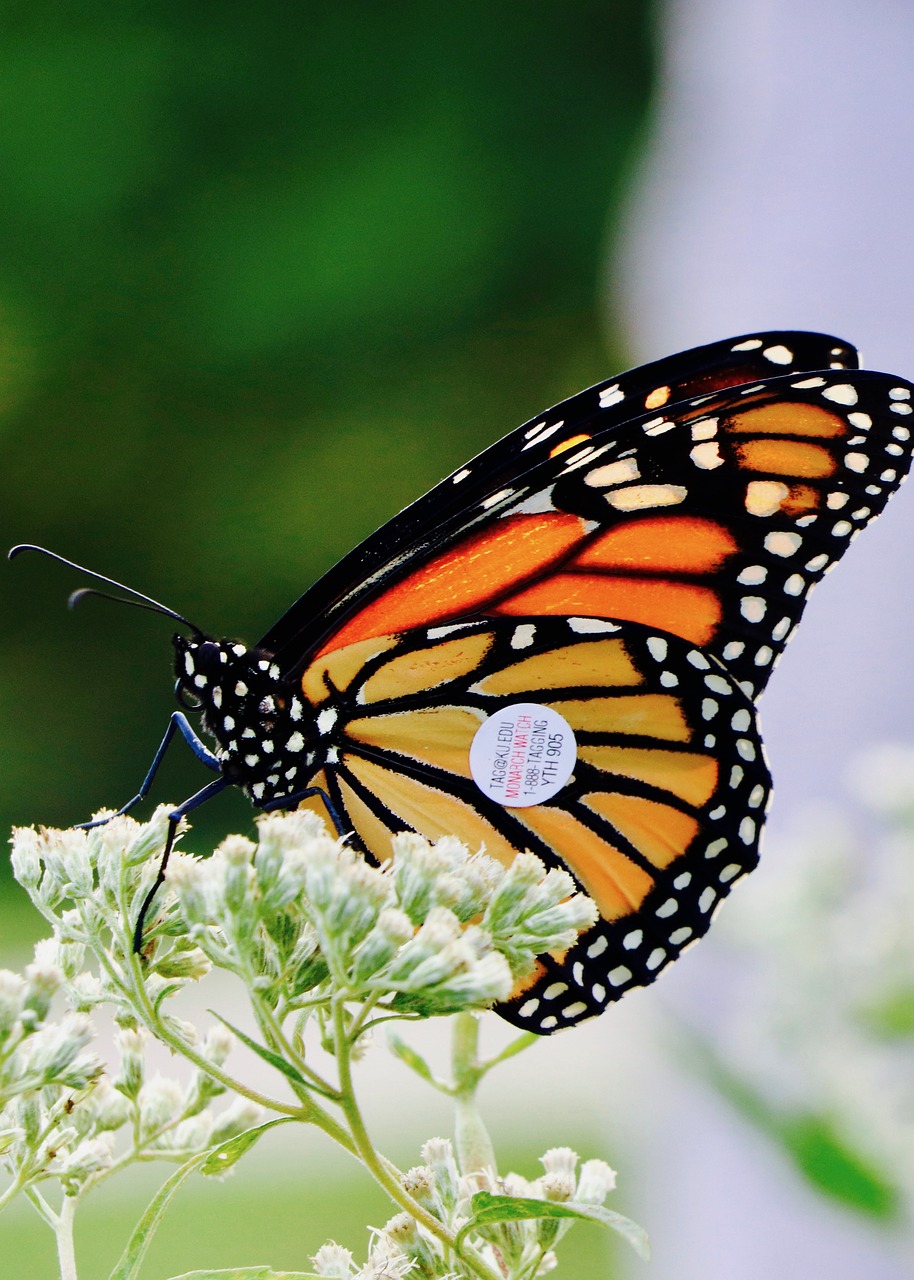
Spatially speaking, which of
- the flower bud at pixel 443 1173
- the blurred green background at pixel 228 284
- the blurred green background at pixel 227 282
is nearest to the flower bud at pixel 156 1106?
the flower bud at pixel 443 1173

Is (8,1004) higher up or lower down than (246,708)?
lower down

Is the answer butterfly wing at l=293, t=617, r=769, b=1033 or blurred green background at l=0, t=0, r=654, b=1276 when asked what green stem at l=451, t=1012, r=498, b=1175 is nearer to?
butterfly wing at l=293, t=617, r=769, b=1033

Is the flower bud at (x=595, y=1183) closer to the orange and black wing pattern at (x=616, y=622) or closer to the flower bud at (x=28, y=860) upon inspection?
the orange and black wing pattern at (x=616, y=622)

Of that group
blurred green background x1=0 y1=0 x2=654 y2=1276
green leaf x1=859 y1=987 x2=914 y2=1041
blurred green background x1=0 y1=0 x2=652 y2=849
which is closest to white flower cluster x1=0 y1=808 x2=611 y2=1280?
green leaf x1=859 y1=987 x2=914 y2=1041

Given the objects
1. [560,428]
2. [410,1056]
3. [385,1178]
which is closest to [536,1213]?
[385,1178]

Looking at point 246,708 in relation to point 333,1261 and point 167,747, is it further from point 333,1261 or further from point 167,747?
point 333,1261

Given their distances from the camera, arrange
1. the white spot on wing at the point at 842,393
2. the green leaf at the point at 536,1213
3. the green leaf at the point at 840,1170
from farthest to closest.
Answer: the green leaf at the point at 840,1170
the white spot on wing at the point at 842,393
the green leaf at the point at 536,1213

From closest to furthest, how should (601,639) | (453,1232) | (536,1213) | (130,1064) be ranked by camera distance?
(536,1213), (453,1232), (130,1064), (601,639)
